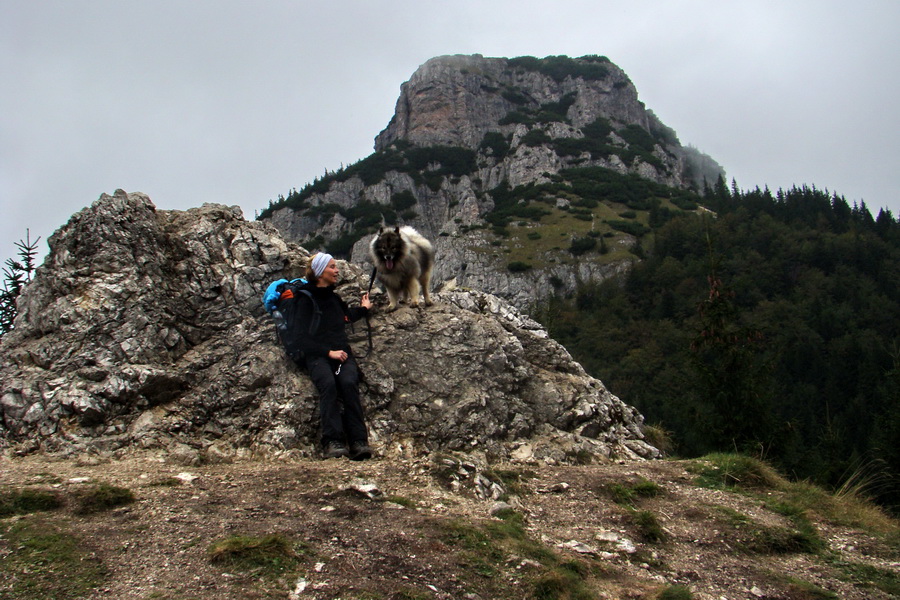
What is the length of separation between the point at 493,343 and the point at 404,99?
615 ft

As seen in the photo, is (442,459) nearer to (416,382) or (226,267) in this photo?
(416,382)

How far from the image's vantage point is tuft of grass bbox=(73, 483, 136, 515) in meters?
5.47

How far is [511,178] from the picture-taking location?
141000 mm

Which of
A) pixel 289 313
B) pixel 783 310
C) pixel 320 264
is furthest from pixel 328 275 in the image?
pixel 783 310

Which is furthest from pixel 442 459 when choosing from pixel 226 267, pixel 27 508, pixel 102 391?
pixel 226 267

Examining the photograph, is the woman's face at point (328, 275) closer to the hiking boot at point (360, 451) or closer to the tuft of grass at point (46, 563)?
the hiking boot at point (360, 451)

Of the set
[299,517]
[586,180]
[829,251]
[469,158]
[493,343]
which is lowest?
[299,517]

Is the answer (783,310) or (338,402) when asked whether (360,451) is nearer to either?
(338,402)

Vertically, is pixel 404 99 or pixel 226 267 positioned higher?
pixel 404 99

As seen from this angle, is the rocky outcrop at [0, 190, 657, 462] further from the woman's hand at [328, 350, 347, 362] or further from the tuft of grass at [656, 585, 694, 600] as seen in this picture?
the tuft of grass at [656, 585, 694, 600]

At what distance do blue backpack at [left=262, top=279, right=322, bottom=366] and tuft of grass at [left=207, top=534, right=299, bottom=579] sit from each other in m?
4.18

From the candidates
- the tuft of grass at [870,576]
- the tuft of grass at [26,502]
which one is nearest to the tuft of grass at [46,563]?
A: the tuft of grass at [26,502]

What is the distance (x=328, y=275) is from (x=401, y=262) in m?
2.28

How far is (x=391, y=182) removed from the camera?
455 feet
